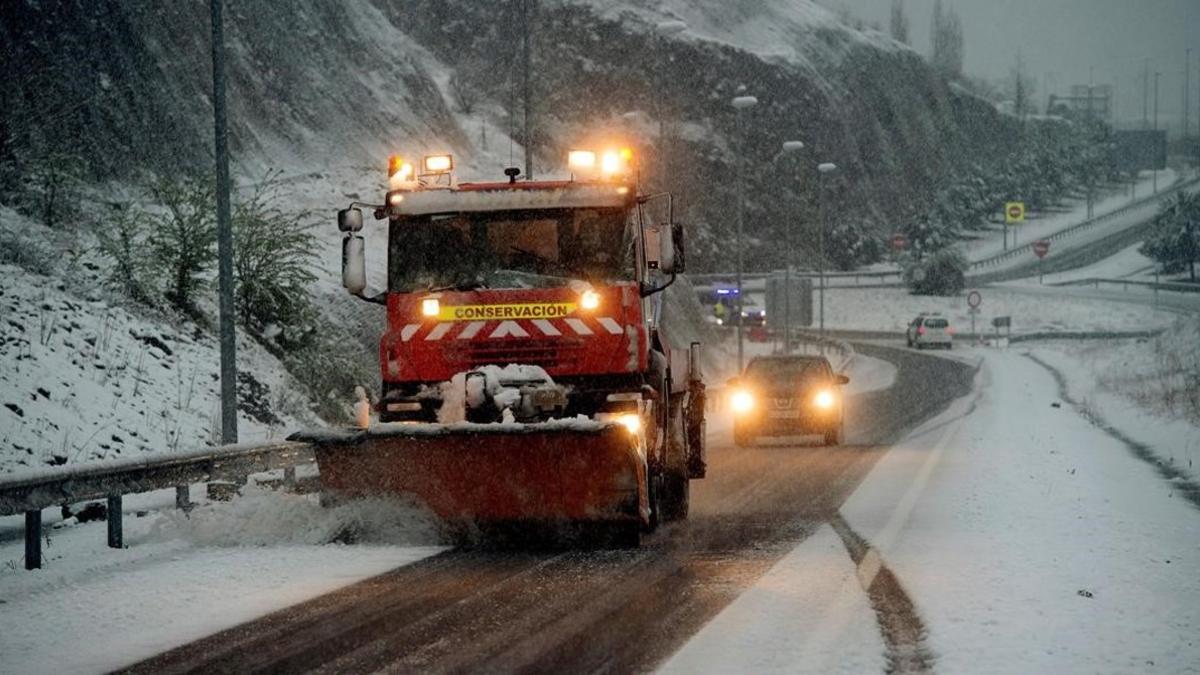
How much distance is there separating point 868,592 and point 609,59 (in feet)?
333

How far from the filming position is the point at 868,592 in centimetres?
939

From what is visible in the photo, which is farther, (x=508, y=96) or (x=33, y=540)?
(x=508, y=96)

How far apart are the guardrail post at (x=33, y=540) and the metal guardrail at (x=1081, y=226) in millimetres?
109139

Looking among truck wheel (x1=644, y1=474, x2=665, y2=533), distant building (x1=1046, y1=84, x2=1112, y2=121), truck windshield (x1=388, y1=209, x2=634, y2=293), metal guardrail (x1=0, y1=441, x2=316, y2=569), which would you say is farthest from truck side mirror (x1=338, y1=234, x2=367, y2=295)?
distant building (x1=1046, y1=84, x2=1112, y2=121)

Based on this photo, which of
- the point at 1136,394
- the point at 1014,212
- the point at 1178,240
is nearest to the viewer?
the point at 1136,394

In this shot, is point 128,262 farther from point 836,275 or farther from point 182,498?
point 836,275

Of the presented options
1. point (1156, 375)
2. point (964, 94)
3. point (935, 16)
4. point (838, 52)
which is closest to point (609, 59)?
point (838, 52)

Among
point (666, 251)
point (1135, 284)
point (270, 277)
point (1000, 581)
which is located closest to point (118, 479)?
point (666, 251)

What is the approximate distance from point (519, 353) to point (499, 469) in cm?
112

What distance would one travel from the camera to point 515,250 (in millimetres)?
12531

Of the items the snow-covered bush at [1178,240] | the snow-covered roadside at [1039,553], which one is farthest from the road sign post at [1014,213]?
the snow-covered roadside at [1039,553]

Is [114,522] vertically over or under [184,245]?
under

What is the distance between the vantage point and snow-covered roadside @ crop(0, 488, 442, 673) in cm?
844

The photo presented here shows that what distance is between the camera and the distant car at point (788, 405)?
984 inches
